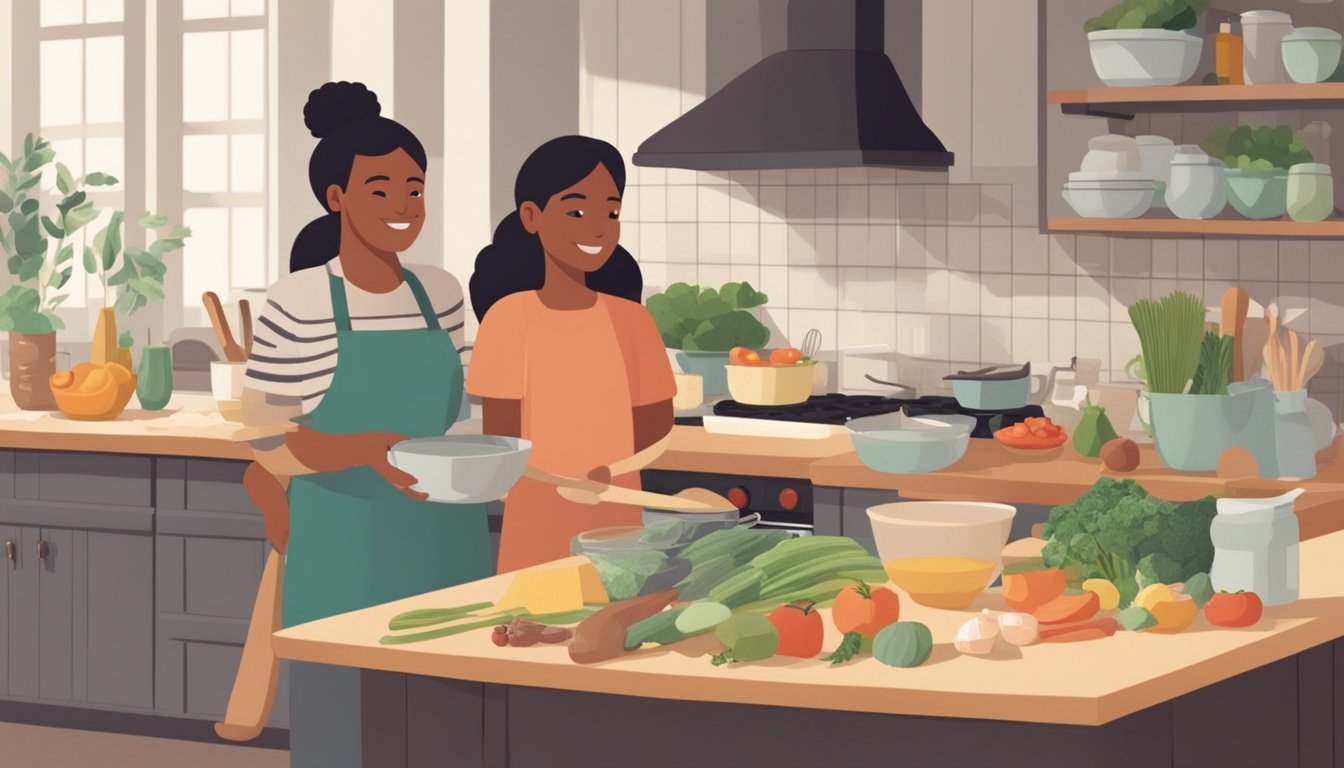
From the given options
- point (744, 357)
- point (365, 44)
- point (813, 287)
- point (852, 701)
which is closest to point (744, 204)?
point (813, 287)

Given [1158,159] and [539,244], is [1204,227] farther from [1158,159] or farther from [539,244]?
[539,244]

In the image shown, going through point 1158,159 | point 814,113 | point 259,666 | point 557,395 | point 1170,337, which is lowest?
point 259,666

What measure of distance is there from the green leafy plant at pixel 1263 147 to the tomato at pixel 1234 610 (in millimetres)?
2369

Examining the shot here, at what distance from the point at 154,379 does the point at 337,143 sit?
211cm

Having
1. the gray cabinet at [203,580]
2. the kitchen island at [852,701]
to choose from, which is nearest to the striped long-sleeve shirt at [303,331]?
the kitchen island at [852,701]

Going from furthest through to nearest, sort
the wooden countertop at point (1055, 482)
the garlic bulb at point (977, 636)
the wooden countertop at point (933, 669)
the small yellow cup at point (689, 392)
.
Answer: the small yellow cup at point (689, 392), the wooden countertop at point (1055, 482), the garlic bulb at point (977, 636), the wooden countertop at point (933, 669)

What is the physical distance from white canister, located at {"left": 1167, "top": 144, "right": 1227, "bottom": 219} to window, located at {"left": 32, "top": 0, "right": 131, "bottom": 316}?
364cm

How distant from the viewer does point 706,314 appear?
5.65 metres

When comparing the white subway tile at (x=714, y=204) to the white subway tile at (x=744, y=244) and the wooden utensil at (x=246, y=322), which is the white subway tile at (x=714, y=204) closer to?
the white subway tile at (x=744, y=244)

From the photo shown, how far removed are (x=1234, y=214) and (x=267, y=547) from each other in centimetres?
263

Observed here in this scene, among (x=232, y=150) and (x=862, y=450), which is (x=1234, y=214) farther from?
(x=232, y=150)

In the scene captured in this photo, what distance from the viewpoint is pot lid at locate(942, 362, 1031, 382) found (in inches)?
202

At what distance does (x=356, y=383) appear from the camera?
3.91m

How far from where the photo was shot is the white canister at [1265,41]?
4973mm
